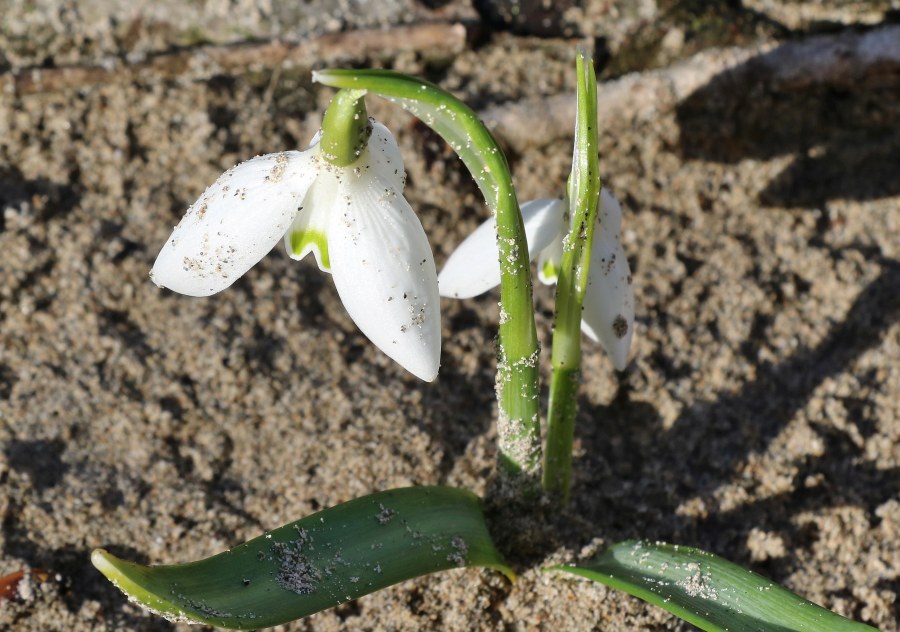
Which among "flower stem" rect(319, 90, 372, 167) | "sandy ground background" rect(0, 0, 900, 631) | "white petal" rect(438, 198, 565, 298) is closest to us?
"flower stem" rect(319, 90, 372, 167)

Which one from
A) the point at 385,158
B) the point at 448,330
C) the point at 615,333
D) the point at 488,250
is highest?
the point at 385,158

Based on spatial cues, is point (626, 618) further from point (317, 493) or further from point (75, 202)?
point (75, 202)

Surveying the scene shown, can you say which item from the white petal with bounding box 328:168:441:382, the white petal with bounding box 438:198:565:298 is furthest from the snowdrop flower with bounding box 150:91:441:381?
the white petal with bounding box 438:198:565:298

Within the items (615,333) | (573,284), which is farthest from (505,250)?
(615,333)

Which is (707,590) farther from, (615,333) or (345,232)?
(345,232)

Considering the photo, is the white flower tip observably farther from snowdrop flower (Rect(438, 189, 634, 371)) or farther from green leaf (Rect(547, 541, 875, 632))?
green leaf (Rect(547, 541, 875, 632))

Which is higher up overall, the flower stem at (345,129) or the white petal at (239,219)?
the flower stem at (345,129)

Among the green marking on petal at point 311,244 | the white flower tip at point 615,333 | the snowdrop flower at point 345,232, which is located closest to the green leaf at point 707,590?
the white flower tip at point 615,333

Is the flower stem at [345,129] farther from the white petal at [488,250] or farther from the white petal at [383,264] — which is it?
the white petal at [488,250]
